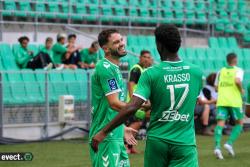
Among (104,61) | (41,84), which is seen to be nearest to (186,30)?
(41,84)

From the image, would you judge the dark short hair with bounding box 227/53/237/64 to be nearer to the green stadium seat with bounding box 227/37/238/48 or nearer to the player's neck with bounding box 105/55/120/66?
the player's neck with bounding box 105/55/120/66

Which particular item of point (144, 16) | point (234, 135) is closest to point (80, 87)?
point (234, 135)

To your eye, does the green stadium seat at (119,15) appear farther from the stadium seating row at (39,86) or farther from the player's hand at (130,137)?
the player's hand at (130,137)

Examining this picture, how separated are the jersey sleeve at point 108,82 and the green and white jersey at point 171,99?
1.05m

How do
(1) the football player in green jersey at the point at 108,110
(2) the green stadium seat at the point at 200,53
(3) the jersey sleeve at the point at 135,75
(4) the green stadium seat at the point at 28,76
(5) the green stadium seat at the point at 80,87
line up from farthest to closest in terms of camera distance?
(2) the green stadium seat at the point at 200,53
(5) the green stadium seat at the point at 80,87
(4) the green stadium seat at the point at 28,76
(3) the jersey sleeve at the point at 135,75
(1) the football player in green jersey at the point at 108,110

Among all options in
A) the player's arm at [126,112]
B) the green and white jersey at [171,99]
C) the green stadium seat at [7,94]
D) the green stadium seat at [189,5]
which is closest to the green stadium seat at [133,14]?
the green stadium seat at [189,5]

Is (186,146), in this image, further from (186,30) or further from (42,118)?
(186,30)

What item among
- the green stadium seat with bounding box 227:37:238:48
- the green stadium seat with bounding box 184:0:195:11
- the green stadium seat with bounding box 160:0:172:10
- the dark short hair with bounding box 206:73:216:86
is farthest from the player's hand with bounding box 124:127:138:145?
the green stadium seat with bounding box 184:0:195:11

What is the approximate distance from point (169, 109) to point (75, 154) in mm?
8257

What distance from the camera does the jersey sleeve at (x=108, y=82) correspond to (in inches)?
285

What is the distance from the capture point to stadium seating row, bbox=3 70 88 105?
16.8 metres

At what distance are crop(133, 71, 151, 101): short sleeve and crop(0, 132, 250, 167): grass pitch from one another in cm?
644

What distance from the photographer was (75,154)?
14.3m

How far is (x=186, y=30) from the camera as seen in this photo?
2553 centimetres
